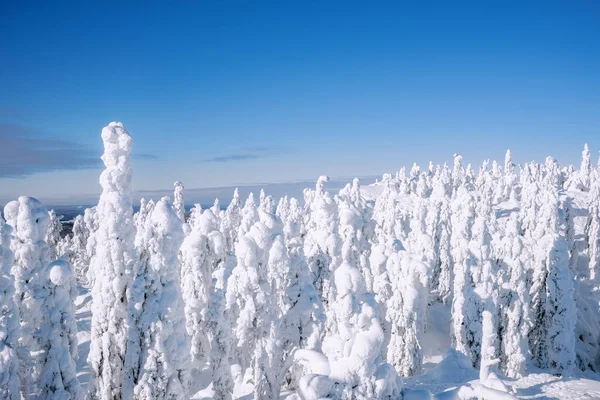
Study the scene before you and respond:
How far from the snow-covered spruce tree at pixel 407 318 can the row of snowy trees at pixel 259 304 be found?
0.09 meters

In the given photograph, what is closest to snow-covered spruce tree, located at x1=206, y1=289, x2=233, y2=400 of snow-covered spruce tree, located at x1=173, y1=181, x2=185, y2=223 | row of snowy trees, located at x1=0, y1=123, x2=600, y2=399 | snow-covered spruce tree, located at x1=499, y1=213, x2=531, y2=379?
row of snowy trees, located at x1=0, y1=123, x2=600, y2=399

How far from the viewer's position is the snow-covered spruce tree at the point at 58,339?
13.4 meters

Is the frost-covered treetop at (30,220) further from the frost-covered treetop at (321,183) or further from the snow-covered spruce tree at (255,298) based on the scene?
the frost-covered treetop at (321,183)

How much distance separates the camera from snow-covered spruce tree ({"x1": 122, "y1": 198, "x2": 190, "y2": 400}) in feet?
47.7

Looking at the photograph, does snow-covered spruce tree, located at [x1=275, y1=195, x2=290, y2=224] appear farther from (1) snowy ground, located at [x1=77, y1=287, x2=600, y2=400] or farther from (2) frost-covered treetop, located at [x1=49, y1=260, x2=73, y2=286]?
(2) frost-covered treetop, located at [x1=49, y1=260, x2=73, y2=286]

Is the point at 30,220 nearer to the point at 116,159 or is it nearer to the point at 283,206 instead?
the point at 116,159

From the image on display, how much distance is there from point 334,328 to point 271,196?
50.4 m

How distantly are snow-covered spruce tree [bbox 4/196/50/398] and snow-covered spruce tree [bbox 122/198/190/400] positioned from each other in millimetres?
2937

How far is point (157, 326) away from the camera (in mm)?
14555

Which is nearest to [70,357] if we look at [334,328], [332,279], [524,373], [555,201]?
[334,328]

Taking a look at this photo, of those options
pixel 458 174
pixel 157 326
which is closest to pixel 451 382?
pixel 157 326

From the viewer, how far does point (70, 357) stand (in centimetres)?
1403

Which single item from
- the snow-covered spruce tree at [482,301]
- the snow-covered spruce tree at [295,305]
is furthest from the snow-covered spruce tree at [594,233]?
the snow-covered spruce tree at [295,305]

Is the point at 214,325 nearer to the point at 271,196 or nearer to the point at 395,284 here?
the point at 395,284
